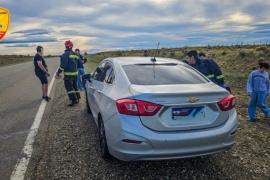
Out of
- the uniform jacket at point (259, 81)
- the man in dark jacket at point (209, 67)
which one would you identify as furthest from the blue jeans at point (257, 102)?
the man in dark jacket at point (209, 67)

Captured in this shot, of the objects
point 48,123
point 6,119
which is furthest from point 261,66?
point 6,119

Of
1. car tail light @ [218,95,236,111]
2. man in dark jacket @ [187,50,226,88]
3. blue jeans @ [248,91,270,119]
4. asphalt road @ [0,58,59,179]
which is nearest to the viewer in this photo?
car tail light @ [218,95,236,111]

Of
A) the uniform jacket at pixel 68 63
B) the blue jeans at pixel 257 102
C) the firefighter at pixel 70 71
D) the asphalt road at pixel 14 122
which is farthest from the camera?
the firefighter at pixel 70 71

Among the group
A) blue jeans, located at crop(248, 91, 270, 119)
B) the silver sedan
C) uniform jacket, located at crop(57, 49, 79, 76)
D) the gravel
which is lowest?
the gravel

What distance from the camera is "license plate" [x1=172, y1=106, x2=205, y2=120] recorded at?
11.1 ft

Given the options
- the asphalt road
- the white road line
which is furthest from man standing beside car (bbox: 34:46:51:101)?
the white road line

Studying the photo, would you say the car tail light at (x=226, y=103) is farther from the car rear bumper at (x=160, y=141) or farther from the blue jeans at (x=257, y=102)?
the blue jeans at (x=257, y=102)

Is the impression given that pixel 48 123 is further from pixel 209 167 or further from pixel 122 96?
pixel 209 167

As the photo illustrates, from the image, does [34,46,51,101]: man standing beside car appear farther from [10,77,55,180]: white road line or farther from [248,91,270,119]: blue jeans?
[248,91,270,119]: blue jeans

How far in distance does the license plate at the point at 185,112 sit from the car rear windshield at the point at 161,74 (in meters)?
0.60

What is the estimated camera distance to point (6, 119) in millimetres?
6871

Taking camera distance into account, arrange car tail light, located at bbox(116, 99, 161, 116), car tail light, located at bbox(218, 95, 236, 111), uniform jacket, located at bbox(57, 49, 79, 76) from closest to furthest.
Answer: car tail light, located at bbox(116, 99, 161, 116) → car tail light, located at bbox(218, 95, 236, 111) → uniform jacket, located at bbox(57, 49, 79, 76)

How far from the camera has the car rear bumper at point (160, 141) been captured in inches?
131

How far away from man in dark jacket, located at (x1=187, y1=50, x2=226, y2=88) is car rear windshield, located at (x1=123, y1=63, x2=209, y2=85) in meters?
1.98
